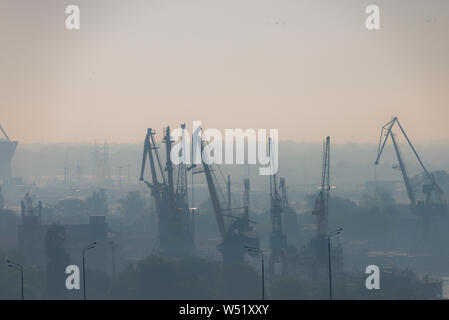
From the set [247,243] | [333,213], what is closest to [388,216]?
[333,213]

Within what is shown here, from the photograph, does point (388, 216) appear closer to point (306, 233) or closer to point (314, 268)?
point (306, 233)

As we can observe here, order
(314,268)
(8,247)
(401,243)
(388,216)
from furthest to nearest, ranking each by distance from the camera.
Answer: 1. (388,216)
2. (401,243)
3. (8,247)
4. (314,268)

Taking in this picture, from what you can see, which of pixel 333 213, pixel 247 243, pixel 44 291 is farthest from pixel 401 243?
pixel 44 291
